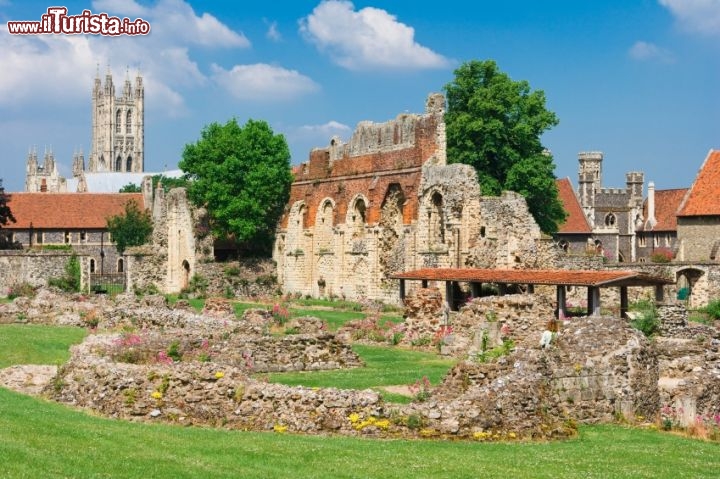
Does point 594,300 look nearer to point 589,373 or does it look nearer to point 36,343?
point 589,373

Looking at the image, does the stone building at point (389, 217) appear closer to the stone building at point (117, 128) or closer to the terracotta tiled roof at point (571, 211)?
the terracotta tiled roof at point (571, 211)

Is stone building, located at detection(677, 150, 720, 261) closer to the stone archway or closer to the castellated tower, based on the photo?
the stone archway

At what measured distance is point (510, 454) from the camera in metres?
13.6

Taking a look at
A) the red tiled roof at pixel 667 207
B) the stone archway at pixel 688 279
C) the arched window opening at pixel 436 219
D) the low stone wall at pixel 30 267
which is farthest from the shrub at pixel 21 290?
the red tiled roof at pixel 667 207

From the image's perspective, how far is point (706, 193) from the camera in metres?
54.6

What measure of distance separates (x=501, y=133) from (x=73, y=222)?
33648 mm

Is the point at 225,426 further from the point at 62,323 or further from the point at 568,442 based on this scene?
the point at 62,323

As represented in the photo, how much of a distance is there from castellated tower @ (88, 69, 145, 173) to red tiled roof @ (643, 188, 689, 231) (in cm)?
11720

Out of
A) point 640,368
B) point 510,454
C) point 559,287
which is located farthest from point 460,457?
point 559,287

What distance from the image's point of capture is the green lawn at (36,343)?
2445 centimetres

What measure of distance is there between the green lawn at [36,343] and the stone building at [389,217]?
15.8 m

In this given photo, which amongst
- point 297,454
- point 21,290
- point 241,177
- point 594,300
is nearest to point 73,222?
point 241,177

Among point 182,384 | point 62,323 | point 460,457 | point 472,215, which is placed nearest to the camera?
point 460,457

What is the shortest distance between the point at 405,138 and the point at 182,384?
1256 inches
